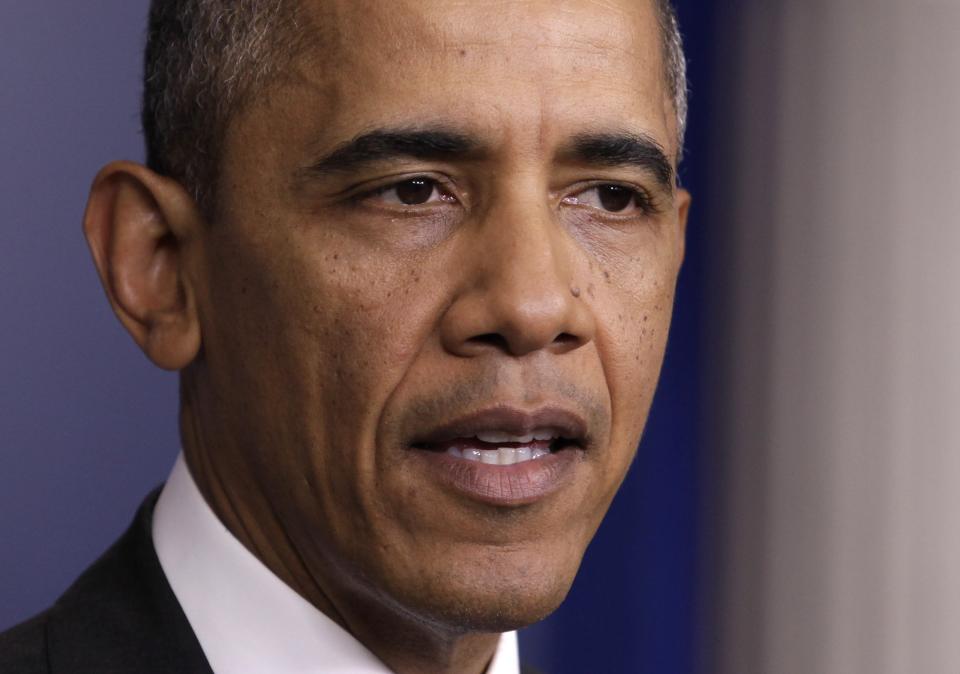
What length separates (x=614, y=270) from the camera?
5.76ft

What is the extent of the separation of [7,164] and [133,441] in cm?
59

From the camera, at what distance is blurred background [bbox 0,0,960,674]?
3215 mm

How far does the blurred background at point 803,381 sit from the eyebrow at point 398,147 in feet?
5.93

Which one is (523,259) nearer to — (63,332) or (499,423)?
(499,423)

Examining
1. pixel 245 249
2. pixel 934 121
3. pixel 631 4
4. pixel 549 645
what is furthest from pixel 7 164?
pixel 934 121

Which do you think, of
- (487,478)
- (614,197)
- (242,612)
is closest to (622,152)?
(614,197)

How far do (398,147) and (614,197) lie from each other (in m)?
0.33

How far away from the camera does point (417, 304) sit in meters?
1.62

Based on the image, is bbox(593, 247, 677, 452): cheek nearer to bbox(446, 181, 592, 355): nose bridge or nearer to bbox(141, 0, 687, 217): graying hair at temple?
bbox(446, 181, 592, 355): nose bridge

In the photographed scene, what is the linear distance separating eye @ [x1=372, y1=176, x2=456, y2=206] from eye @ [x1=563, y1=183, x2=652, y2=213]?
0.17 meters

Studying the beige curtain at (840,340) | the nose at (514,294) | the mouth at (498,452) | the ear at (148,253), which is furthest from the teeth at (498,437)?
the beige curtain at (840,340)

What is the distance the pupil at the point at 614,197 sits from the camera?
178cm

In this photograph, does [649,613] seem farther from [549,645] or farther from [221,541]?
[221,541]

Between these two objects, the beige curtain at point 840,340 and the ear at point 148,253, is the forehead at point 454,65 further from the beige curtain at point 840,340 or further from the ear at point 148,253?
the beige curtain at point 840,340
